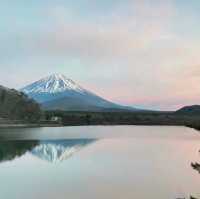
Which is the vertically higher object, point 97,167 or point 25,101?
point 25,101

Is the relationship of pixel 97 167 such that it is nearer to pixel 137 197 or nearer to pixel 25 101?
pixel 137 197

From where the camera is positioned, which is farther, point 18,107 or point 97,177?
point 18,107

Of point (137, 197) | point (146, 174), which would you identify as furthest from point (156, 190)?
point (146, 174)

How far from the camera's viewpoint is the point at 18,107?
166 metres

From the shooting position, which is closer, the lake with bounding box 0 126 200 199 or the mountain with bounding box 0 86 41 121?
the lake with bounding box 0 126 200 199

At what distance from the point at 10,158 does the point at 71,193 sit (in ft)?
72.9

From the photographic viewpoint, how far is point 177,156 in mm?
47562

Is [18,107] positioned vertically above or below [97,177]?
above

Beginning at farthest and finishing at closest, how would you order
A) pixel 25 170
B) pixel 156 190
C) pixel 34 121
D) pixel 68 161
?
pixel 34 121, pixel 68 161, pixel 25 170, pixel 156 190

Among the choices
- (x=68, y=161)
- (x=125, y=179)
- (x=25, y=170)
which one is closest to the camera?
(x=125, y=179)

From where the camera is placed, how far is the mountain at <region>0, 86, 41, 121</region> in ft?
535

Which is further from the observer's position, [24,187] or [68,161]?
[68,161]

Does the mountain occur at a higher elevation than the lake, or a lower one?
higher

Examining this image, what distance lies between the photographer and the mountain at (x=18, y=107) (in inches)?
6422
